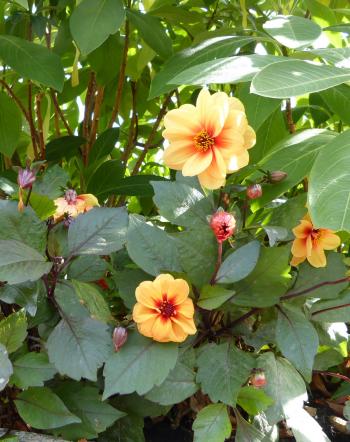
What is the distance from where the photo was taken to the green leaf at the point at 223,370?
0.69m

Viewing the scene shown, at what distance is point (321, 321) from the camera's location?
79 cm

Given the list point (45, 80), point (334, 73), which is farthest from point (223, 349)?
point (45, 80)

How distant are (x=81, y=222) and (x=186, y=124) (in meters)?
0.16

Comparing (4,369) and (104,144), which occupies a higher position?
(4,369)

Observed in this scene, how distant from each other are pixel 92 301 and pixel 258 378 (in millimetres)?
203

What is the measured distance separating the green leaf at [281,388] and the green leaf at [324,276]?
0.31 feet

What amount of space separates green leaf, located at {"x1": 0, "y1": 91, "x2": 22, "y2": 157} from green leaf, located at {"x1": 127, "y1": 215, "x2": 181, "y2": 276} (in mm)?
612

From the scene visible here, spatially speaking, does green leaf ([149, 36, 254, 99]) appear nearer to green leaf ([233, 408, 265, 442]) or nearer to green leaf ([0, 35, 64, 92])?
green leaf ([0, 35, 64, 92])

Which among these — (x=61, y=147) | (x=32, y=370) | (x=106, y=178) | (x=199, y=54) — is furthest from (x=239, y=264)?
(x=61, y=147)

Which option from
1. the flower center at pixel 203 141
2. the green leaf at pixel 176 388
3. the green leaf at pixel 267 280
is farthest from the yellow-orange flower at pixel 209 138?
the green leaf at pixel 176 388

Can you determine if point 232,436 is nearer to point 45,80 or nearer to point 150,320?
point 150,320

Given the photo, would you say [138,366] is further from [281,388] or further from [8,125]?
[8,125]

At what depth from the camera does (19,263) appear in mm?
648

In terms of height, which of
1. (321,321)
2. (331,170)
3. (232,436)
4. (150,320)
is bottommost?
(232,436)
